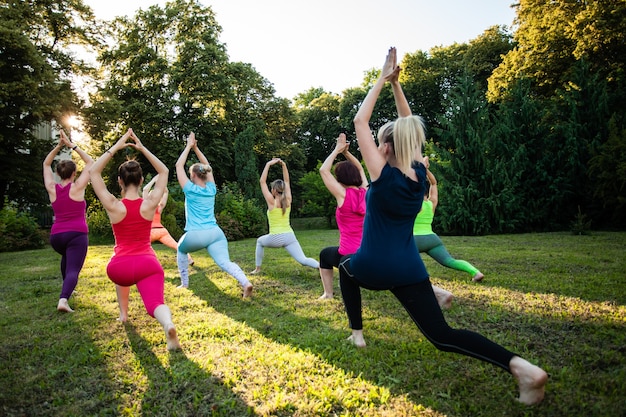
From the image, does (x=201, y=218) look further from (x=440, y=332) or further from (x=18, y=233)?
(x=18, y=233)

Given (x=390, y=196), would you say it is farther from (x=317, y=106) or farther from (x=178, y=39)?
(x=317, y=106)

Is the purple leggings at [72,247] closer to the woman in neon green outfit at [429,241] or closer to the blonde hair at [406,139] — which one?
the blonde hair at [406,139]

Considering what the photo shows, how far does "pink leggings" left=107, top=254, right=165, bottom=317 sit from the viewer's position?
4062mm

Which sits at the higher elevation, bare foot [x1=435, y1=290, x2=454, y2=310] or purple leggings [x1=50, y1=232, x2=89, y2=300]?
purple leggings [x1=50, y1=232, x2=89, y2=300]

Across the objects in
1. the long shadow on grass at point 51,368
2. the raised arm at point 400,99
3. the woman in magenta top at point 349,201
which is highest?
the raised arm at point 400,99

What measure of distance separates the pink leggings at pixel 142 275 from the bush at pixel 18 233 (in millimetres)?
14655

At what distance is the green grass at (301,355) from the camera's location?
10.0 ft

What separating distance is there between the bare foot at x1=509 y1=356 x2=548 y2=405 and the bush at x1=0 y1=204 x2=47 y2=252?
1797cm

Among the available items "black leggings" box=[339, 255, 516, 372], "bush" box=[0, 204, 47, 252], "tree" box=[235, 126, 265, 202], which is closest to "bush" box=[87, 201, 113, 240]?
"bush" box=[0, 204, 47, 252]

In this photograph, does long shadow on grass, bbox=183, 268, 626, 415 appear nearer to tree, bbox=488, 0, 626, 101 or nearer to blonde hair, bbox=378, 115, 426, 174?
blonde hair, bbox=378, 115, 426, 174

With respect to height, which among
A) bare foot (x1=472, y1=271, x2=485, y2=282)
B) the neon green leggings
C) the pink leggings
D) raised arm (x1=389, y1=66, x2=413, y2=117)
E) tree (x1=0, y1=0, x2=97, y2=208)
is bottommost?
bare foot (x1=472, y1=271, x2=485, y2=282)

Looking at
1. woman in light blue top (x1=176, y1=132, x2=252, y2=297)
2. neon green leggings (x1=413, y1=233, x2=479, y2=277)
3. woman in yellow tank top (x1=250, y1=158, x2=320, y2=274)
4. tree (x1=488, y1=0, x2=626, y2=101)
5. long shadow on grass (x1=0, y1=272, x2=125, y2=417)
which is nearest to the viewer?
long shadow on grass (x1=0, y1=272, x2=125, y2=417)

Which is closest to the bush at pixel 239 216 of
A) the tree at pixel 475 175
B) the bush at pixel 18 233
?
the bush at pixel 18 233

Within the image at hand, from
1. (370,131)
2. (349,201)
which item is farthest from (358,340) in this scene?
(370,131)
